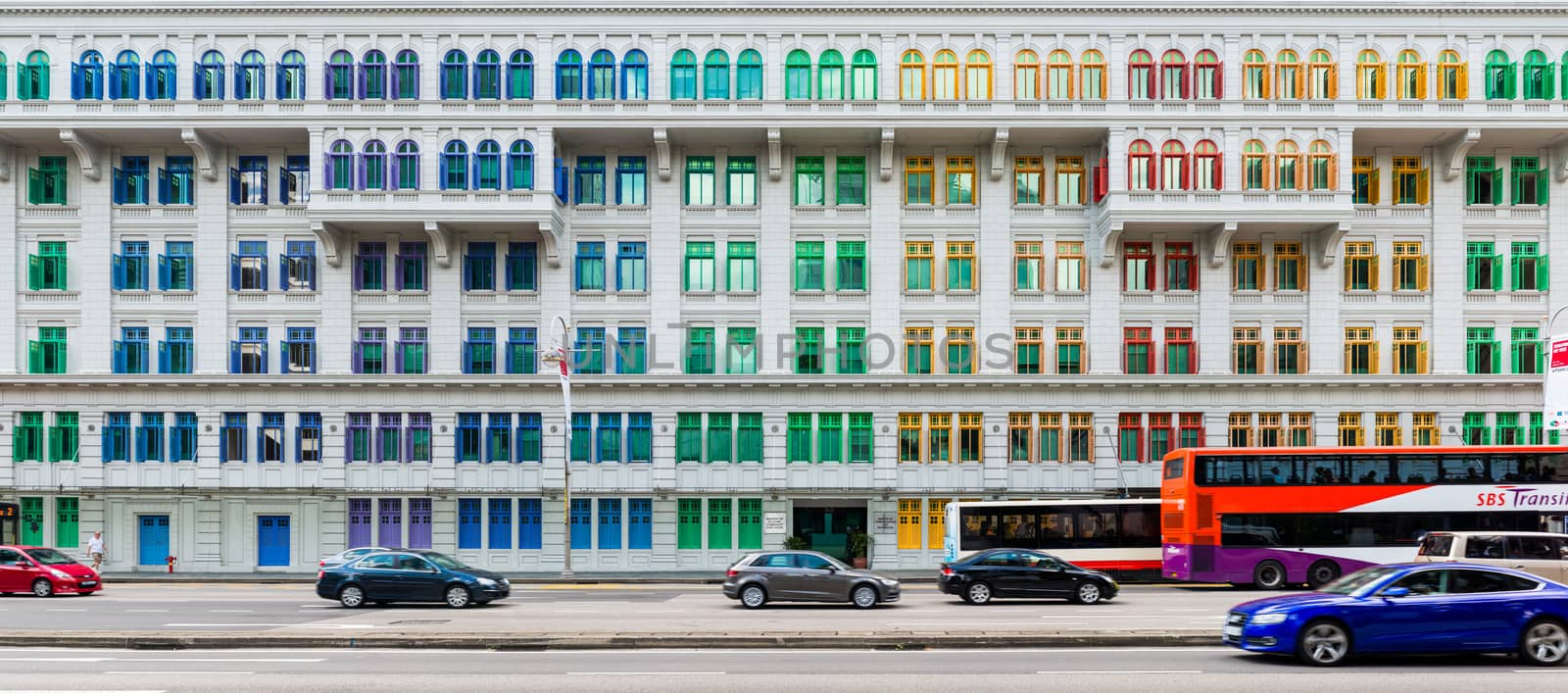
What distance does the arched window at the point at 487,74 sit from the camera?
150 feet

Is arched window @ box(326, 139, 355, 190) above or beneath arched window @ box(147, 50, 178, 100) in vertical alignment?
beneath

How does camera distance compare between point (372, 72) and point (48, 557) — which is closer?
point (48, 557)

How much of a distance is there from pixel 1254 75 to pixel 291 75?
33.5 meters

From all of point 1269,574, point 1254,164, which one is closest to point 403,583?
point 1269,574

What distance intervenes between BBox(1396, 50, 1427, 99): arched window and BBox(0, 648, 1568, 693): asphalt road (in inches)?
1260

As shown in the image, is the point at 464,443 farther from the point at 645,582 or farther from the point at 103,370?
the point at 103,370

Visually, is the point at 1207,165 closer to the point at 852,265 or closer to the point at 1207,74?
the point at 1207,74

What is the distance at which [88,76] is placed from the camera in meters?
45.5

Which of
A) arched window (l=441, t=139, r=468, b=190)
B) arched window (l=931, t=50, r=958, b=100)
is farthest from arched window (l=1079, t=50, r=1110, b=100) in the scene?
arched window (l=441, t=139, r=468, b=190)

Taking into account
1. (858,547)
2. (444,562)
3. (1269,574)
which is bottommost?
(858,547)

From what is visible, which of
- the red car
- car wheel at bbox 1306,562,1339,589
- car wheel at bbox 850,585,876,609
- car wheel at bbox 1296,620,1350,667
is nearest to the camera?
car wheel at bbox 1296,620,1350,667

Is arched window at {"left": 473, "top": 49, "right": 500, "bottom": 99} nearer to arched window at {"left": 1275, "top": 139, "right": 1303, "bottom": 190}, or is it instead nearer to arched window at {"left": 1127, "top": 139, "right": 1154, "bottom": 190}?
arched window at {"left": 1127, "top": 139, "right": 1154, "bottom": 190}

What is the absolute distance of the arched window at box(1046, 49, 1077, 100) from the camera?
45594mm

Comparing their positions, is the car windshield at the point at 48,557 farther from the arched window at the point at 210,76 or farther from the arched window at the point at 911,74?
the arched window at the point at 911,74
